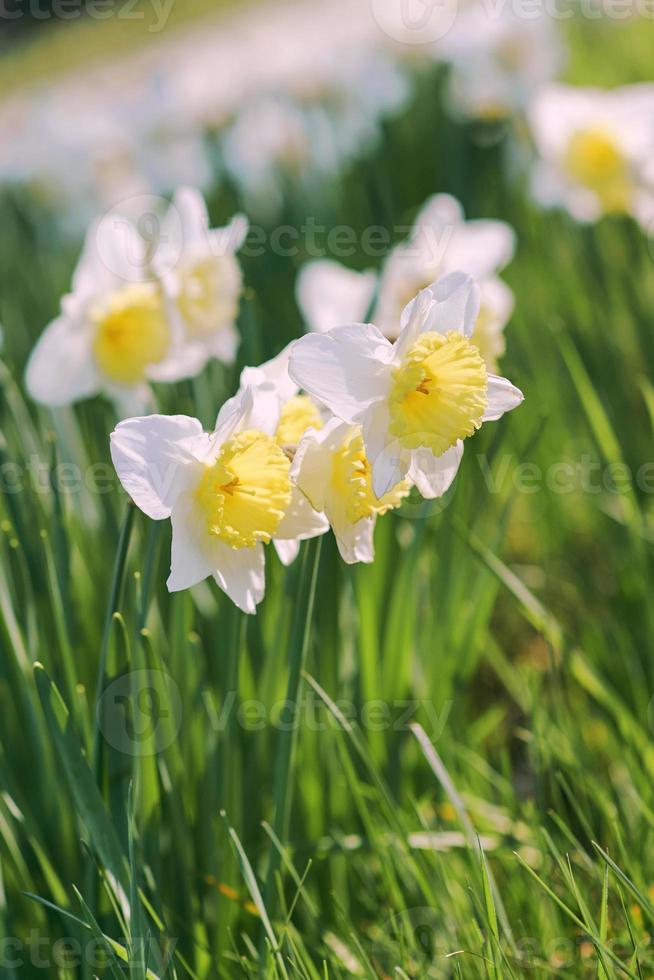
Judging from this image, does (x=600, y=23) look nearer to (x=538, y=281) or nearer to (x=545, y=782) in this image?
(x=538, y=281)

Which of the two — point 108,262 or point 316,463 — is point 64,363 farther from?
point 316,463

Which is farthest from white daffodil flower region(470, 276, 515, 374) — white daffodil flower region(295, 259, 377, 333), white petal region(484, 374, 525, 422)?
white petal region(484, 374, 525, 422)

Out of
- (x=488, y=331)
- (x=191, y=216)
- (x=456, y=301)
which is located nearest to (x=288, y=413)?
(x=456, y=301)

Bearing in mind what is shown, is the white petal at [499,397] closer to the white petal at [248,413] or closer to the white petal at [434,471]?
the white petal at [434,471]

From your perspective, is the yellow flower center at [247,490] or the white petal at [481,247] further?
the white petal at [481,247]

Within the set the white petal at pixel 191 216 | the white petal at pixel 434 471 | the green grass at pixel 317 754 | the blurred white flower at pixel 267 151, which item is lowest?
the green grass at pixel 317 754

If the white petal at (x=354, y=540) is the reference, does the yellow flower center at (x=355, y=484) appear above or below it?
above

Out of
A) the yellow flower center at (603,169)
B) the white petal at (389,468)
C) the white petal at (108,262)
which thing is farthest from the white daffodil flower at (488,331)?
the yellow flower center at (603,169)

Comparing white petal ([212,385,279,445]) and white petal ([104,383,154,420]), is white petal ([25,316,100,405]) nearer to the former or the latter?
white petal ([104,383,154,420])
